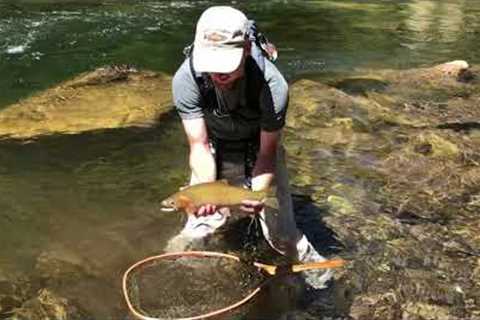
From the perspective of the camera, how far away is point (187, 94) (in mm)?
5969

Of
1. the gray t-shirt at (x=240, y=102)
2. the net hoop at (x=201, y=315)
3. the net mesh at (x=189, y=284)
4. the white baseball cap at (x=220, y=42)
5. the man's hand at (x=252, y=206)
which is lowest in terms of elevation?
the net mesh at (x=189, y=284)

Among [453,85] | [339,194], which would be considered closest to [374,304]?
[339,194]

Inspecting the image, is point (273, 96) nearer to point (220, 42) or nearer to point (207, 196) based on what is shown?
point (220, 42)

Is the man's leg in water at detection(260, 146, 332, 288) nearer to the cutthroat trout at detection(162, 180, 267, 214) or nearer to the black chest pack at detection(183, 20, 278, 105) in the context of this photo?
the cutthroat trout at detection(162, 180, 267, 214)

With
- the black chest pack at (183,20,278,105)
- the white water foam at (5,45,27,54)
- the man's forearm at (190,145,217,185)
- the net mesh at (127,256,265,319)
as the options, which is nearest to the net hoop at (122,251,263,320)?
the net mesh at (127,256,265,319)

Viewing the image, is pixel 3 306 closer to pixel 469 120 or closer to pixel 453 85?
pixel 469 120

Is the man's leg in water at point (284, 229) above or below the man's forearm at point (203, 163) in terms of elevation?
below

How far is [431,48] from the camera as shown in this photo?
19.5 m

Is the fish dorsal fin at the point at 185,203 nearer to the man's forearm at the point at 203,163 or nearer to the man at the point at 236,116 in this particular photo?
the man at the point at 236,116

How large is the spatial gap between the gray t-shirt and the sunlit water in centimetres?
197

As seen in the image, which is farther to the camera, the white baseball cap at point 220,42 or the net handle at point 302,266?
the net handle at point 302,266

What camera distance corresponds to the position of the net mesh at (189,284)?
21.6 ft

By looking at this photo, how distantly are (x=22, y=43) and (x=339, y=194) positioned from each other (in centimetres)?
1077

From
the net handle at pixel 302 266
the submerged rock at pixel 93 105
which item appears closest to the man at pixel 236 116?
the net handle at pixel 302 266
